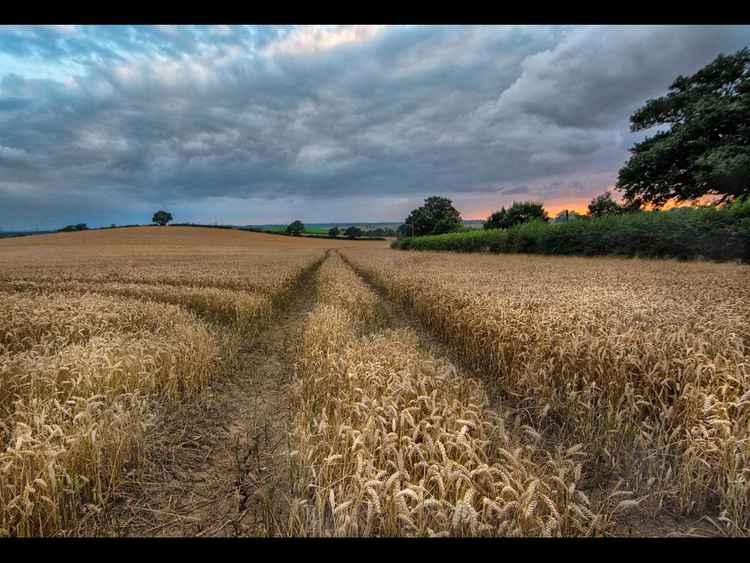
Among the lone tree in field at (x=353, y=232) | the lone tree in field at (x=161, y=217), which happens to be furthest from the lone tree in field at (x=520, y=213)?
the lone tree in field at (x=161, y=217)

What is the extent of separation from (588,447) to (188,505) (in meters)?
4.39

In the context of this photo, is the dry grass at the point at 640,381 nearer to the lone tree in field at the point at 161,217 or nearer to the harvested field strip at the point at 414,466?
the harvested field strip at the point at 414,466

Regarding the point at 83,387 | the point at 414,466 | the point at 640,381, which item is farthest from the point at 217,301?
the point at 640,381

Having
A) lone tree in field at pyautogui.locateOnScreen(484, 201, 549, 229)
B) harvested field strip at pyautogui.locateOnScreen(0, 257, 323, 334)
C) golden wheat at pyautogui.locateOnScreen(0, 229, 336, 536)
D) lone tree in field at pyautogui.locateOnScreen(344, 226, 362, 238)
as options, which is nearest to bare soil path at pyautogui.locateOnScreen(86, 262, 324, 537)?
golden wheat at pyautogui.locateOnScreen(0, 229, 336, 536)

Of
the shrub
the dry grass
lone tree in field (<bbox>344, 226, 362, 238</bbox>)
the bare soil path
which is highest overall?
lone tree in field (<bbox>344, 226, 362, 238</bbox>)

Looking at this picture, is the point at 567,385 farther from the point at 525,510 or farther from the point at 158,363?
the point at 158,363

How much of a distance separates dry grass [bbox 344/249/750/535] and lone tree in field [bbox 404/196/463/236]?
101 m

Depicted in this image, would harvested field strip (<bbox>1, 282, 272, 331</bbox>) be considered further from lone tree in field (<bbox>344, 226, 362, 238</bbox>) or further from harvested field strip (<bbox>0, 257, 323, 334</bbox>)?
lone tree in field (<bbox>344, 226, 362, 238</bbox>)

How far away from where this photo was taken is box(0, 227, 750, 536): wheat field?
7.97ft

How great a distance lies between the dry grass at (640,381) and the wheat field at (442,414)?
1.3 inches

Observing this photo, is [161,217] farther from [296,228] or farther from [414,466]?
[414,466]

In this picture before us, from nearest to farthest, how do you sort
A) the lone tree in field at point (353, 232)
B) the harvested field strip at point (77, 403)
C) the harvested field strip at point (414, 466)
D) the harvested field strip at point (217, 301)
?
1. the harvested field strip at point (414, 466)
2. the harvested field strip at point (77, 403)
3. the harvested field strip at point (217, 301)
4. the lone tree in field at point (353, 232)

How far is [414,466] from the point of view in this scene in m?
2.55

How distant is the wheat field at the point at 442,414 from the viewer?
2.43 meters
